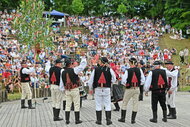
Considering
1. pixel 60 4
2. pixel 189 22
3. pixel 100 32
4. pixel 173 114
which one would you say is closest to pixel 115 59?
pixel 100 32

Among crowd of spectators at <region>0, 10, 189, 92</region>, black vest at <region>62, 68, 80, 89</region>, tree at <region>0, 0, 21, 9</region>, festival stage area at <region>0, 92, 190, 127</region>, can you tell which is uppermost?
tree at <region>0, 0, 21, 9</region>

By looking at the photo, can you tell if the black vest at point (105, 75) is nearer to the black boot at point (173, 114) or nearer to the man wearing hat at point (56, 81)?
the man wearing hat at point (56, 81)

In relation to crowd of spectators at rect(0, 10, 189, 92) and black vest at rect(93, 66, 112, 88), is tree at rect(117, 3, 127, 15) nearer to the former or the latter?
crowd of spectators at rect(0, 10, 189, 92)

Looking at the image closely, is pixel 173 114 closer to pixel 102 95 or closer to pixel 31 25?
pixel 102 95

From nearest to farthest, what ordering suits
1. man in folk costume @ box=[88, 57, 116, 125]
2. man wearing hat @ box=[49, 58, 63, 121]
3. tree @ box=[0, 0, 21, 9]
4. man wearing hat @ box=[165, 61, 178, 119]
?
man in folk costume @ box=[88, 57, 116, 125] → man wearing hat @ box=[165, 61, 178, 119] → man wearing hat @ box=[49, 58, 63, 121] → tree @ box=[0, 0, 21, 9]

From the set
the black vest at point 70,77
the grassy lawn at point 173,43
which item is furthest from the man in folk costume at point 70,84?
the grassy lawn at point 173,43

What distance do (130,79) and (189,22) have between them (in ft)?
100.0

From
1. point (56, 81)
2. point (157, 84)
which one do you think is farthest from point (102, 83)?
point (56, 81)

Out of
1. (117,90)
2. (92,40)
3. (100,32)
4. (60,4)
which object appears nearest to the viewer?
(117,90)

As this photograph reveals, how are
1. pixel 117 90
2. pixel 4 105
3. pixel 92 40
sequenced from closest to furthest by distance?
pixel 117 90 < pixel 4 105 < pixel 92 40

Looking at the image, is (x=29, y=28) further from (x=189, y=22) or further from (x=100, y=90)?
(x=189, y=22)

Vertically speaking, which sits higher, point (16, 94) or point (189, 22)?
point (189, 22)

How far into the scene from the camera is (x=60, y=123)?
8.61 meters

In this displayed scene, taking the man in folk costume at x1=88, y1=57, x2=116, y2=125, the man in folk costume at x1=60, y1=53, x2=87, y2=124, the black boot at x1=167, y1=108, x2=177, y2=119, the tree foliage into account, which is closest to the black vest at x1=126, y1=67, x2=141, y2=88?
the man in folk costume at x1=88, y1=57, x2=116, y2=125
